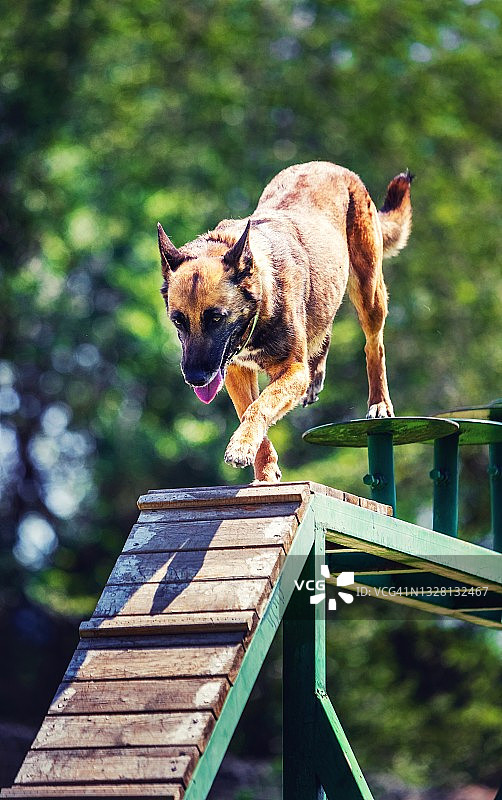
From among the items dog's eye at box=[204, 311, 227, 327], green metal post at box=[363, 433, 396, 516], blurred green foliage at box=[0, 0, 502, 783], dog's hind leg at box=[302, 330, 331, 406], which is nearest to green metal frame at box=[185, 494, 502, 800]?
green metal post at box=[363, 433, 396, 516]

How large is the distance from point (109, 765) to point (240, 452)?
5.42 ft

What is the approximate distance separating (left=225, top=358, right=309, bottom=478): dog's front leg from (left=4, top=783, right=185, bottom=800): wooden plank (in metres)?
1.65

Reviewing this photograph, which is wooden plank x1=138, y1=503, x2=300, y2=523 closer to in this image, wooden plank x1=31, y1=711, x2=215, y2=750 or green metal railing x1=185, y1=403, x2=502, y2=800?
green metal railing x1=185, y1=403, x2=502, y2=800

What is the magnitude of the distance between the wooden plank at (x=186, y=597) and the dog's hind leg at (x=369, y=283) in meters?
2.68

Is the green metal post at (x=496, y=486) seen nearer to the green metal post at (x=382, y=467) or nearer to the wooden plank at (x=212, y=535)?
the green metal post at (x=382, y=467)

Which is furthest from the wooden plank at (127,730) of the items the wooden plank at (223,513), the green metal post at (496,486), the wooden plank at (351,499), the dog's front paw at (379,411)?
the green metal post at (496,486)

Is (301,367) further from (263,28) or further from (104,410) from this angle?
(263,28)

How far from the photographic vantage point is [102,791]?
389 cm

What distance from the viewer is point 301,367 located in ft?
19.6

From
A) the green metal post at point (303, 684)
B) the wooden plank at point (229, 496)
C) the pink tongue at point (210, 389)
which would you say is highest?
the pink tongue at point (210, 389)

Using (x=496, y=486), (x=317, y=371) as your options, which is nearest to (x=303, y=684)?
(x=317, y=371)

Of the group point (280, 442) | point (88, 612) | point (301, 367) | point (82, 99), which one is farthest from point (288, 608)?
point (82, 99)

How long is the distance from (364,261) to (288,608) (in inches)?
101

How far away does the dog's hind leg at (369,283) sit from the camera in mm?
7129
